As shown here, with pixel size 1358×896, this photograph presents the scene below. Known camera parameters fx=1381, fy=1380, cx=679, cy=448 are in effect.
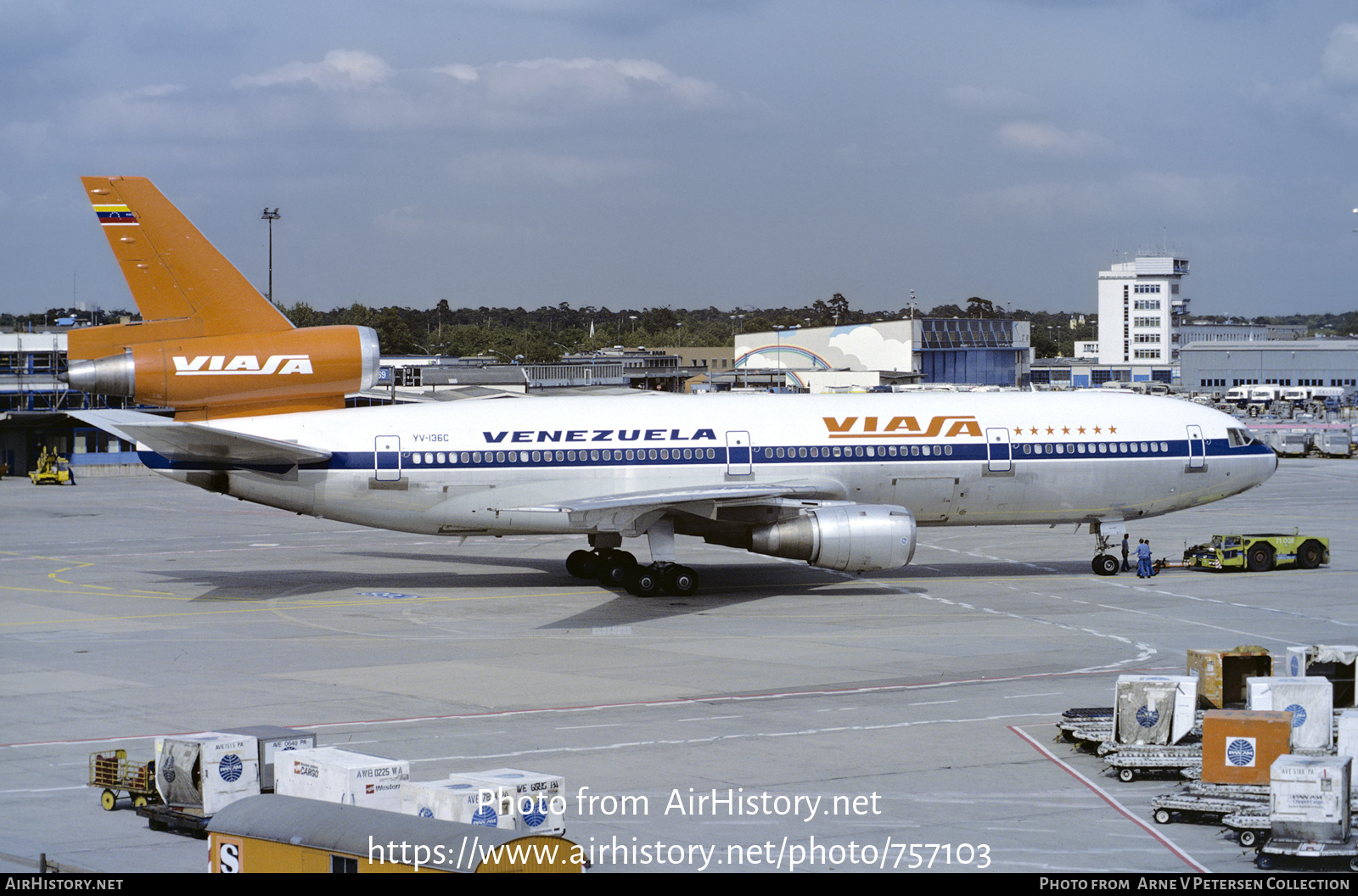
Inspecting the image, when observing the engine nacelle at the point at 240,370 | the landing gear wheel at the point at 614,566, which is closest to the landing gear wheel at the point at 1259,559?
the landing gear wheel at the point at 614,566

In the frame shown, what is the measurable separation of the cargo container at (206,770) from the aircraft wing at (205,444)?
19.3 m

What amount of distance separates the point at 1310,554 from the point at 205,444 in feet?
114

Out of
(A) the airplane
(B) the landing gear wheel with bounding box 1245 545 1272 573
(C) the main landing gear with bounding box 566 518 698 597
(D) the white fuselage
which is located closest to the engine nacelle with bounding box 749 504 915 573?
(A) the airplane

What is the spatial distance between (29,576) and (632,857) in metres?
36.2

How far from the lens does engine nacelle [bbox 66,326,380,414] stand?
37.8 m

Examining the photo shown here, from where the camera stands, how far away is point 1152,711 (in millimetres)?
21203

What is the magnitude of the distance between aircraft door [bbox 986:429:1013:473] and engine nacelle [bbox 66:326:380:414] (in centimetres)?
1850

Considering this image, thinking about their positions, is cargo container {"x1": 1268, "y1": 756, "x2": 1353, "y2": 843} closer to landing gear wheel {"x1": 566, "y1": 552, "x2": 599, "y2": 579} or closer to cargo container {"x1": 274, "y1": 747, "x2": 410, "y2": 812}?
cargo container {"x1": 274, "y1": 747, "x2": 410, "y2": 812}

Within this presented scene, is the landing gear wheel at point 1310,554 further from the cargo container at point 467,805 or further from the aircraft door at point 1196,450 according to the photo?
the cargo container at point 467,805

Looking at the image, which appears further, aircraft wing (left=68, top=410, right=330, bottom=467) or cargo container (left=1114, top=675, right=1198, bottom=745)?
aircraft wing (left=68, top=410, right=330, bottom=467)

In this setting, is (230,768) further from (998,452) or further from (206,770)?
(998,452)

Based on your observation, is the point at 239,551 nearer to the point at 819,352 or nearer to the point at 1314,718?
the point at 1314,718

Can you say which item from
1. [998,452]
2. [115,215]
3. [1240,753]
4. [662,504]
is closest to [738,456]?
[662,504]

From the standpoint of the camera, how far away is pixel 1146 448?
141 ft
